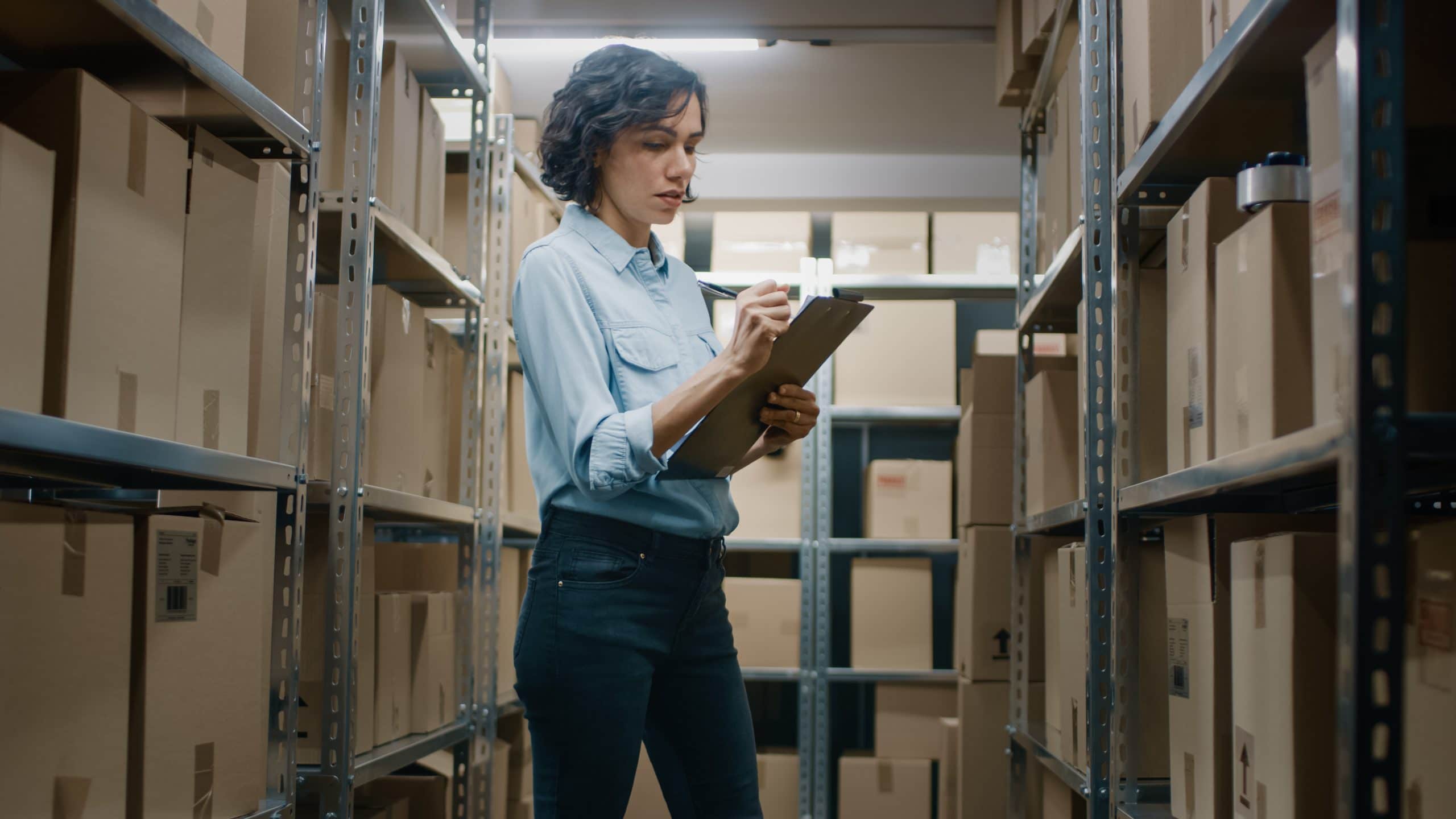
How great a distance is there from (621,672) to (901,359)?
2.51 metres

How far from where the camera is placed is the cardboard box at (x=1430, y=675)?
79 cm

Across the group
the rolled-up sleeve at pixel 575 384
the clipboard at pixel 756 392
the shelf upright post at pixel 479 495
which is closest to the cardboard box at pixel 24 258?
the rolled-up sleeve at pixel 575 384

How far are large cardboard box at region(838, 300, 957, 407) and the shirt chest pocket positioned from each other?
88.1 inches

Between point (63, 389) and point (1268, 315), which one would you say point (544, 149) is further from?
point (1268, 315)

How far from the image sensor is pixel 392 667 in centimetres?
200

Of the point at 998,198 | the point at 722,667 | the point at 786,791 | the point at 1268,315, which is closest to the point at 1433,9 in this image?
the point at 1268,315

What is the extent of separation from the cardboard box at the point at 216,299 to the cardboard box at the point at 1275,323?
104 cm

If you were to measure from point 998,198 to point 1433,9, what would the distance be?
3335 mm

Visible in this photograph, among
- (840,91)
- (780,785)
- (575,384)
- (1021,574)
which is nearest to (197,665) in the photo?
(575,384)

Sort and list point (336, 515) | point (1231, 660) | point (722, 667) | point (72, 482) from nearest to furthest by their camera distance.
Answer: point (1231, 660)
point (72, 482)
point (722, 667)
point (336, 515)

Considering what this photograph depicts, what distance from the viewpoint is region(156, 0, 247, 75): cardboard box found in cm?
117

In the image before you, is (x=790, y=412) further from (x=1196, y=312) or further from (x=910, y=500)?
(x=910, y=500)

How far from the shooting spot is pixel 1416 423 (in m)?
0.74

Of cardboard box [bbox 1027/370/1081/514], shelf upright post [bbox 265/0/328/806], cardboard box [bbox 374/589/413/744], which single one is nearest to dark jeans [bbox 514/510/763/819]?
shelf upright post [bbox 265/0/328/806]
